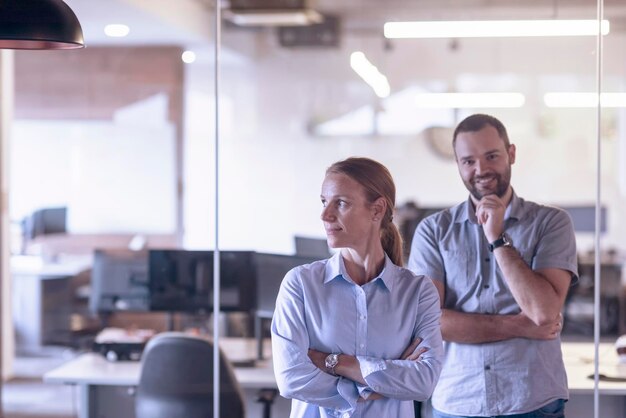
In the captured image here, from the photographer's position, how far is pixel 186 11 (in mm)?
6992

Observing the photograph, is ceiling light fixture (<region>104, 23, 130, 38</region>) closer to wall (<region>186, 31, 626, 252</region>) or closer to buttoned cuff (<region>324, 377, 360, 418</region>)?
buttoned cuff (<region>324, 377, 360, 418</region>)

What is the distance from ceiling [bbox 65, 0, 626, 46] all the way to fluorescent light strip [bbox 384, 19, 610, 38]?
5 cm

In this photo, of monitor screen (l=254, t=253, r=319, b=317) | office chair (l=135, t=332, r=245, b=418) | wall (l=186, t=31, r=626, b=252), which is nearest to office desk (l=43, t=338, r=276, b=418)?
office chair (l=135, t=332, r=245, b=418)

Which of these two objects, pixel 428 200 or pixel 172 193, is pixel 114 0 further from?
pixel 428 200

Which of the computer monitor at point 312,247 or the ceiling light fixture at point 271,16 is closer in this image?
the computer monitor at point 312,247

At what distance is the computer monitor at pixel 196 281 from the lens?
4.62m

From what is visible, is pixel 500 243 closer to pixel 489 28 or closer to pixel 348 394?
pixel 348 394

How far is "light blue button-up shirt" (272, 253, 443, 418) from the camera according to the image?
2494 mm

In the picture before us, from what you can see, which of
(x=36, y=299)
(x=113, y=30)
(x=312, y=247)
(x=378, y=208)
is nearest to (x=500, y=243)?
(x=378, y=208)

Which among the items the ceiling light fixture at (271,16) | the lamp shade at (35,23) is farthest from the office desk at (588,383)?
the ceiling light fixture at (271,16)

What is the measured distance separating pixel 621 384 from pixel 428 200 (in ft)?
18.3

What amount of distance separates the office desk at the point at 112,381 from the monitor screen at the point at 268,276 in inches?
11.5

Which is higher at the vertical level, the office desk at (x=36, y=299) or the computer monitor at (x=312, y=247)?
the computer monitor at (x=312, y=247)

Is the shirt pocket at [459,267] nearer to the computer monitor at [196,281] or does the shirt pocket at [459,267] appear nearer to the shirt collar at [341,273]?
the shirt collar at [341,273]
